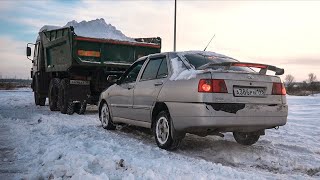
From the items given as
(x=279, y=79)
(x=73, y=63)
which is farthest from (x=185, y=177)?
(x=73, y=63)

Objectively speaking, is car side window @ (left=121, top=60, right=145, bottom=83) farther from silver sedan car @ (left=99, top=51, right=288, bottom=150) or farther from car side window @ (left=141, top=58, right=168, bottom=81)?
silver sedan car @ (left=99, top=51, right=288, bottom=150)

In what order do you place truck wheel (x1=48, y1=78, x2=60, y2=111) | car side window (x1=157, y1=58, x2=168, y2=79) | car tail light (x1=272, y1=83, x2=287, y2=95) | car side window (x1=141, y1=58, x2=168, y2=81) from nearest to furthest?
car tail light (x1=272, y1=83, x2=287, y2=95)
car side window (x1=157, y1=58, x2=168, y2=79)
car side window (x1=141, y1=58, x2=168, y2=81)
truck wheel (x1=48, y1=78, x2=60, y2=111)

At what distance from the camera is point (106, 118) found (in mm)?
8961

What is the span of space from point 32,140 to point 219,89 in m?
3.41

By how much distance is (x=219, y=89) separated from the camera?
5.62 meters

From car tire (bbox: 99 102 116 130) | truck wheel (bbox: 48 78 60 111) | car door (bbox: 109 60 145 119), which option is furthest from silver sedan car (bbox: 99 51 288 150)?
truck wheel (bbox: 48 78 60 111)

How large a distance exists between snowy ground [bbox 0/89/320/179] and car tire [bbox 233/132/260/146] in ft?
0.47

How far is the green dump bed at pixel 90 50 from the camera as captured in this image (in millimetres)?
12117

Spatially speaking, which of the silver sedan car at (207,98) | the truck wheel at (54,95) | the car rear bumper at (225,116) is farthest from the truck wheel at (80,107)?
the car rear bumper at (225,116)

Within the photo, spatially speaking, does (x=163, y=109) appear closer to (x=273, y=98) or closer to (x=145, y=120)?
(x=145, y=120)

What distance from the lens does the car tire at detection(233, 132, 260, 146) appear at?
6.80m

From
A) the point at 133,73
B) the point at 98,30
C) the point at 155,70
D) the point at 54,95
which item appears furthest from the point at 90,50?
the point at 155,70

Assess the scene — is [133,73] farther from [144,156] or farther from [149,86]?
[144,156]

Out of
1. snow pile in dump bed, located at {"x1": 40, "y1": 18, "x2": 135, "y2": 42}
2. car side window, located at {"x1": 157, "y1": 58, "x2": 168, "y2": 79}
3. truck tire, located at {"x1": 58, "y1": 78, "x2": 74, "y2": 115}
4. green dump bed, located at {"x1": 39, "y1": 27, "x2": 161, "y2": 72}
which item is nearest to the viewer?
car side window, located at {"x1": 157, "y1": 58, "x2": 168, "y2": 79}
